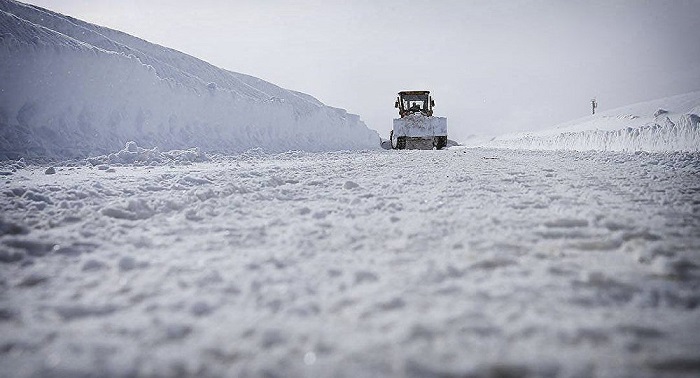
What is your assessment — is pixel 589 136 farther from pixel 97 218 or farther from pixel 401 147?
pixel 97 218

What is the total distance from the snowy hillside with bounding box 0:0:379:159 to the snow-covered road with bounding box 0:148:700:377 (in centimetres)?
841

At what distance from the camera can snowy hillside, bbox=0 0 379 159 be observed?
29.4 feet

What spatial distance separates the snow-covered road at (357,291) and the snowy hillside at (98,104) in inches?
331

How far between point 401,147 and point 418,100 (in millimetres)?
3704

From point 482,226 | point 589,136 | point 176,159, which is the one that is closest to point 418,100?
point 589,136

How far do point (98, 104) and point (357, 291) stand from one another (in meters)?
13.0

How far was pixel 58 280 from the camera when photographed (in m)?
1.44

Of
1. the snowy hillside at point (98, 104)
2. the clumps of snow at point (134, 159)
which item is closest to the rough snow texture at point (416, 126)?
the snowy hillside at point (98, 104)

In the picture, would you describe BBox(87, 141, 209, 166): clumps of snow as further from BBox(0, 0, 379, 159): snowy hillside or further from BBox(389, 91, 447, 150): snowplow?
BBox(389, 91, 447, 150): snowplow

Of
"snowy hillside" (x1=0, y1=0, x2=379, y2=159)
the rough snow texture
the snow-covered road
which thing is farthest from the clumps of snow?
the rough snow texture

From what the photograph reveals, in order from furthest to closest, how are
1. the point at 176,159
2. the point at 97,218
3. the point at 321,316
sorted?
the point at 176,159 → the point at 97,218 → the point at 321,316

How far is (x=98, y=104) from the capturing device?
1124 centimetres

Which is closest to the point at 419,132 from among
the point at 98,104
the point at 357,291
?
the point at 98,104

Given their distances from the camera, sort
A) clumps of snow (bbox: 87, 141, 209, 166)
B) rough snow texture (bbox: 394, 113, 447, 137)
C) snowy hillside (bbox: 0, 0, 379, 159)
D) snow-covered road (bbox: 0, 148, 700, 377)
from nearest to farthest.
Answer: snow-covered road (bbox: 0, 148, 700, 377) < clumps of snow (bbox: 87, 141, 209, 166) < snowy hillside (bbox: 0, 0, 379, 159) < rough snow texture (bbox: 394, 113, 447, 137)
